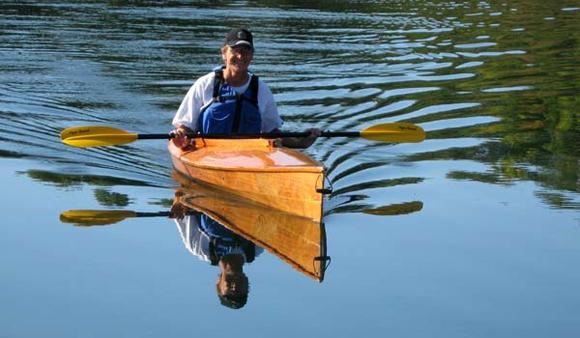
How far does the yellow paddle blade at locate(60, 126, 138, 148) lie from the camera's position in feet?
32.0

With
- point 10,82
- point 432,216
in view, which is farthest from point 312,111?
point 432,216

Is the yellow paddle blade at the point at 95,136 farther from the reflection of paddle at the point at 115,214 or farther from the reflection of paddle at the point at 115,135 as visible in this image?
the reflection of paddle at the point at 115,214

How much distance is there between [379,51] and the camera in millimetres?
19484

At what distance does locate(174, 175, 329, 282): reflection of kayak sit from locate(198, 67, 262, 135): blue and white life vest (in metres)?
0.53

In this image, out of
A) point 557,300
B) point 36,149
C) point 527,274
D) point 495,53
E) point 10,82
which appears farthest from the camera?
point 495,53

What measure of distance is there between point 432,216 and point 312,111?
207 inches

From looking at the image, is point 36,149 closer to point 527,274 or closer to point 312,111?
point 312,111

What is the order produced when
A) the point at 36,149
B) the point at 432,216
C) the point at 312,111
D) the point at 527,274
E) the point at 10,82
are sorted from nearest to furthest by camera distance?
the point at 527,274, the point at 432,216, the point at 36,149, the point at 312,111, the point at 10,82

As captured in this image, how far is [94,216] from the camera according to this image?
8.58 metres

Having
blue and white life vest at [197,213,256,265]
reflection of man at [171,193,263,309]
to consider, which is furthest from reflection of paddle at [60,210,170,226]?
blue and white life vest at [197,213,256,265]

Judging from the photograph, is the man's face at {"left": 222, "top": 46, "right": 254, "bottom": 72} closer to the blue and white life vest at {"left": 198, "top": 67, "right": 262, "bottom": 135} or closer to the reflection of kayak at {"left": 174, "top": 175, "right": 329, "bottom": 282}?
the blue and white life vest at {"left": 198, "top": 67, "right": 262, "bottom": 135}

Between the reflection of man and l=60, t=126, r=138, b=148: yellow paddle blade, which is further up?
l=60, t=126, r=138, b=148: yellow paddle blade

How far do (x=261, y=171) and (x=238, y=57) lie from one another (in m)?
1.14

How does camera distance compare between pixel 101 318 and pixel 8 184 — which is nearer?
pixel 101 318
